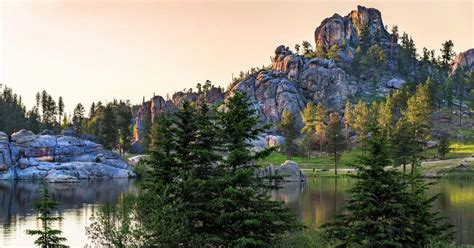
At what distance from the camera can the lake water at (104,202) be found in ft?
173

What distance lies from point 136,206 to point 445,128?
155 m

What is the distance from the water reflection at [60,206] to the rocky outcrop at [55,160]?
7.23m

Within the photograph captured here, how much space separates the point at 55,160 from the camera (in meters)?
136

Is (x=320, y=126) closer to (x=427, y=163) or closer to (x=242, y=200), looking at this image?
(x=427, y=163)

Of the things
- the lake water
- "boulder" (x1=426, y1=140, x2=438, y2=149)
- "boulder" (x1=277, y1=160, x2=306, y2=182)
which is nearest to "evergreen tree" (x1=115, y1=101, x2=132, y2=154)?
the lake water

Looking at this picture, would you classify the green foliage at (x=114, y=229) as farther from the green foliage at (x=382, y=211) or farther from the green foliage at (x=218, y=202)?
the green foliage at (x=382, y=211)

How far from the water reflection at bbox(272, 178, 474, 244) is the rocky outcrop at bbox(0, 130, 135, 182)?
53888 millimetres

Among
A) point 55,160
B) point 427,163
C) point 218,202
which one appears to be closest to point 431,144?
point 427,163

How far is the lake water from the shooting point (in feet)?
173

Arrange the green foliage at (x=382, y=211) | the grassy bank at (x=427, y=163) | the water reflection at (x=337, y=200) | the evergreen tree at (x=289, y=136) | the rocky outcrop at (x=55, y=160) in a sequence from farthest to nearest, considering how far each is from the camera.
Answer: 1. the evergreen tree at (x=289, y=136)
2. the rocky outcrop at (x=55, y=160)
3. the grassy bank at (x=427, y=163)
4. the water reflection at (x=337, y=200)
5. the green foliage at (x=382, y=211)

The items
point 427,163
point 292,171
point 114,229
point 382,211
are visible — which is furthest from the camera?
point 427,163

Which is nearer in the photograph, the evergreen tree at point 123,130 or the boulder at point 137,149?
the evergreen tree at point 123,130

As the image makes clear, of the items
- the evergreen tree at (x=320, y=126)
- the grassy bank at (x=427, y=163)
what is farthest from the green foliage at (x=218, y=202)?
the evergreen tree at (x=320, y=126)

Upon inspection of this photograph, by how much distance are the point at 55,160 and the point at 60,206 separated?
65.8 meters
